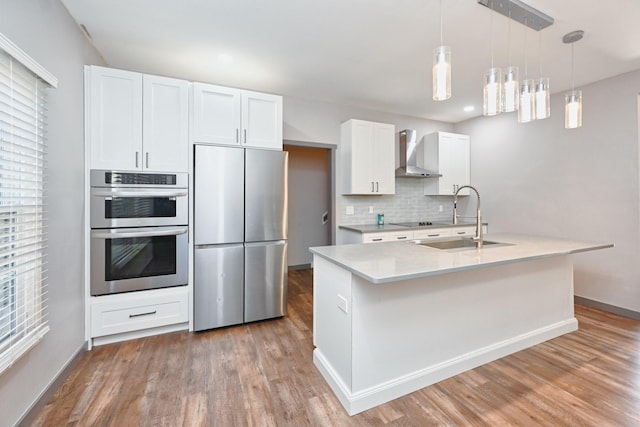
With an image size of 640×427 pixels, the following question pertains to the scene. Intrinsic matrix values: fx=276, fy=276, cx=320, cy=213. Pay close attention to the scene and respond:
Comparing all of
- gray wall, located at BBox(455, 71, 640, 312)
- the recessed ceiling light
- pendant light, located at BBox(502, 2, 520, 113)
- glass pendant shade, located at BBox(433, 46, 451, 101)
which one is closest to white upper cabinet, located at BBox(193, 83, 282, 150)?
the recessed ceiling light

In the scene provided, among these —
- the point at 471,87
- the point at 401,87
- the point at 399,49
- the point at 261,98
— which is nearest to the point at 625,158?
the point at 471,87

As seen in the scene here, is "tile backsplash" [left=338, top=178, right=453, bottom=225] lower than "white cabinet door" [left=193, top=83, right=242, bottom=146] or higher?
lower

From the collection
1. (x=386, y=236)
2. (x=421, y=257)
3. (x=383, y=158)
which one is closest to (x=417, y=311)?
(x=421, y=257)

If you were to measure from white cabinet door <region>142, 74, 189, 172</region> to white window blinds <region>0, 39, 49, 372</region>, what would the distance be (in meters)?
0.77

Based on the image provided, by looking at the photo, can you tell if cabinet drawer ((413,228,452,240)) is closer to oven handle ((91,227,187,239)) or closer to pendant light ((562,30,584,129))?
pendant light ((562,30,584,129))

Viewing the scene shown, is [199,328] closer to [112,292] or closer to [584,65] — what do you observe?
[112,292]

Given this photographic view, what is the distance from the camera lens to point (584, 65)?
2836mm

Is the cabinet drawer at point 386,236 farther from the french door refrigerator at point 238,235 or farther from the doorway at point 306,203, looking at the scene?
the doorway at point 306,203

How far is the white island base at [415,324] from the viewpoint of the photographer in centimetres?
168

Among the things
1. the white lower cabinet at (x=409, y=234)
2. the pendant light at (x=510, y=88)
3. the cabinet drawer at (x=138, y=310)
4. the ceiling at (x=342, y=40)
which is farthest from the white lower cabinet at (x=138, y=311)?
the pendant light at (x=510, y=88)

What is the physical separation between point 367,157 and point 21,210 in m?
3.43

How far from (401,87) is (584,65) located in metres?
1.81

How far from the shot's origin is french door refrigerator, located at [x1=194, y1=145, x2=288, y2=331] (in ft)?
8.64

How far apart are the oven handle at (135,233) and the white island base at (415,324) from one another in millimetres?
1386
